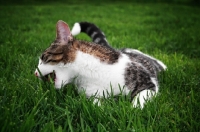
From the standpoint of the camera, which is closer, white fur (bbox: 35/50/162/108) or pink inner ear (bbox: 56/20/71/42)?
white fur (bbox: 35/50/162/108)

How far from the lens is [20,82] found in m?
2.22

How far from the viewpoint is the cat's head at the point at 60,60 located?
6.74 ft

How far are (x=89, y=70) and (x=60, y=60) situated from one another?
0.30 m

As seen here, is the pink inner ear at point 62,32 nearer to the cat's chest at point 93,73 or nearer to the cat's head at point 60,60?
the cat's head at point 60,60

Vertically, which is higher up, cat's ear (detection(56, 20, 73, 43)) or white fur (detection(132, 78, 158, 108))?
cat's ear (detection(56, 20, 73, 43))

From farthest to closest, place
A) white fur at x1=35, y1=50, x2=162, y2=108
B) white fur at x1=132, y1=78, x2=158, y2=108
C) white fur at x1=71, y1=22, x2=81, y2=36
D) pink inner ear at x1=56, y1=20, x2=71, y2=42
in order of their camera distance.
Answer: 1. white fur at x1=71, y1=22, x2=81, y2=36
2. pink inner ear at x1=56, y1=20, x2=71, y2=42
3. white fur at x1=35, y1=50, x2=162, y2=108
4. white fur at x1=132, y1=78, x2=158, y2=108

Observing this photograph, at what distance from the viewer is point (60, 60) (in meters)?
2.09

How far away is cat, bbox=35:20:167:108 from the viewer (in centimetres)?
204

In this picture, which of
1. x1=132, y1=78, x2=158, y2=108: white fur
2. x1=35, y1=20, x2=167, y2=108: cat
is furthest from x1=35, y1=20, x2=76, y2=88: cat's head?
x1=132, y1=78, x2=158, y2=108: white fur

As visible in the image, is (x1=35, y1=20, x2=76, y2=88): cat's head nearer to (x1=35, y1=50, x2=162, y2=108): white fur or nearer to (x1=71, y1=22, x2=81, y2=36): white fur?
(x1=35, y1=50, x2=162, y2=108): white fur

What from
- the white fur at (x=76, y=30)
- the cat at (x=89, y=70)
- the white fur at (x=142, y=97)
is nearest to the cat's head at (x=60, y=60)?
the cat at (x=89, y=70)

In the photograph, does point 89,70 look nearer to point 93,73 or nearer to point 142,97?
point 93,73

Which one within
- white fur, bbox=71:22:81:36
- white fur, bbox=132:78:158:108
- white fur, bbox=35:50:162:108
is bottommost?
white fur, bbox=132:78:158:108

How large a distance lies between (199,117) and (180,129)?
0.24 m
